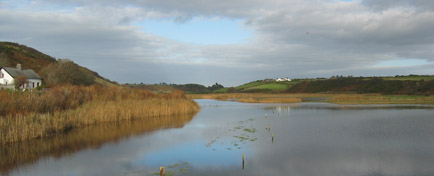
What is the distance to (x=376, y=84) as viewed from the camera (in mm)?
84312

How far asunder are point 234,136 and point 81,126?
9737mm

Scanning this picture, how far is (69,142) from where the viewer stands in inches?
596

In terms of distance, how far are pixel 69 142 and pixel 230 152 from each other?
7885 millimetres

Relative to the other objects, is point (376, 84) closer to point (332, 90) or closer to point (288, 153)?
point (332, 90)

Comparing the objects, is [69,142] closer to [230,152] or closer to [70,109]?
[70,109]

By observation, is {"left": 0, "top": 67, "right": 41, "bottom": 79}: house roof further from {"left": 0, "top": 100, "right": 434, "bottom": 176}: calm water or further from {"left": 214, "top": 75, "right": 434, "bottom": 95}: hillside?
{"left": 214, "top": 75, "right": 434, "bottom": 95}: hillside

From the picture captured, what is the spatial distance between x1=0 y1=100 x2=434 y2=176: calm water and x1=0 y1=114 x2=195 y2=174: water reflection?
31 millimetres

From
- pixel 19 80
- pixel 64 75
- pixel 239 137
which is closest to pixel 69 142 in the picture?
pixel 239 137

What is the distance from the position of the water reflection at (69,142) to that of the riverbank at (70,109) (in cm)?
61

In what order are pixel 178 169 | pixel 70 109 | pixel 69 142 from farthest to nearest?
pixel 70 109
pixel 69 142
pixel 178 169

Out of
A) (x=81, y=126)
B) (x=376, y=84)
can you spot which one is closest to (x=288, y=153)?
(x=81, y=126)

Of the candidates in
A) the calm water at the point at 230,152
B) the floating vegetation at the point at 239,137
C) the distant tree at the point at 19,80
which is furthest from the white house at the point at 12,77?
the floating vegetation at the point at 239,137

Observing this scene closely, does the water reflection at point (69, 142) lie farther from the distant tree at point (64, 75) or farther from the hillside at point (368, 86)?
the hillside at point (368, 86)

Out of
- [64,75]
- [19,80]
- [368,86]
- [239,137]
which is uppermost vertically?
[64,75]
